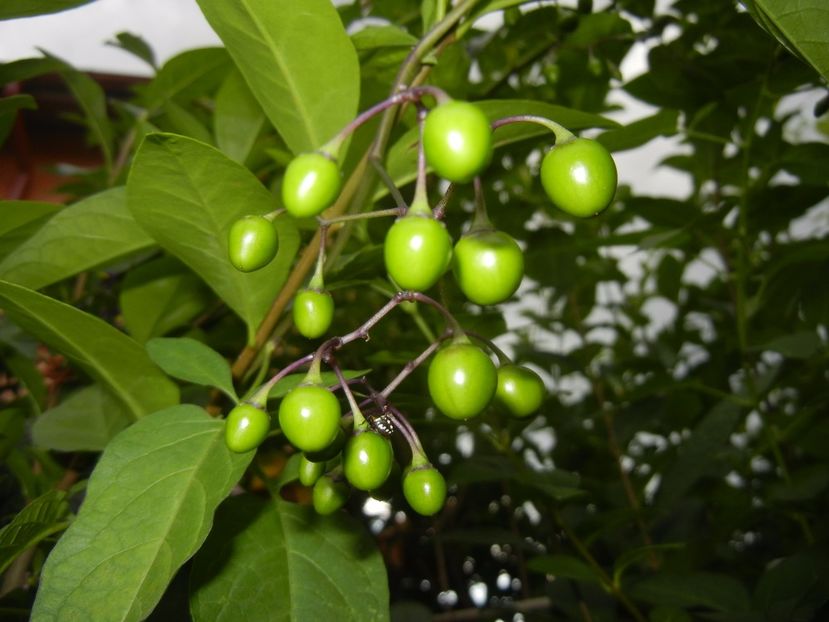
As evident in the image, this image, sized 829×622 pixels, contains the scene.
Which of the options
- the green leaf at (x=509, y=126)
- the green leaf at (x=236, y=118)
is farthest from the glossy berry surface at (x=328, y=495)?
the green leaf at (x=236, y=118)

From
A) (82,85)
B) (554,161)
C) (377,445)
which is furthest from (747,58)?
(82,85)

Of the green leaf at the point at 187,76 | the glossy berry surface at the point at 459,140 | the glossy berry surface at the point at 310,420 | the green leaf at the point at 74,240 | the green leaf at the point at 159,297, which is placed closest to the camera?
the glossy berry surface at the point at 459,140

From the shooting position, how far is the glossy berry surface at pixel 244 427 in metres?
0.55

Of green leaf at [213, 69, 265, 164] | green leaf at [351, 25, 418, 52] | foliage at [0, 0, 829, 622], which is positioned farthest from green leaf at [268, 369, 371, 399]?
green leaf at [213, 69, 265, 164]

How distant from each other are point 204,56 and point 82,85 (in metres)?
0.21

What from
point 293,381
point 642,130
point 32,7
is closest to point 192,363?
point 293,381

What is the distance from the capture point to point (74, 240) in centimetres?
75

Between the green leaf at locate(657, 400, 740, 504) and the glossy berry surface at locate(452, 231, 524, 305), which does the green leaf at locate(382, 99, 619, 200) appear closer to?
the glossy berry surface at locate(452, 231, 524, 305)

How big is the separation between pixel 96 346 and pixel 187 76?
64 cm

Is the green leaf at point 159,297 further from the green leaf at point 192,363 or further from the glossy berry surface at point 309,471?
the glossy berry surface at point 309,471

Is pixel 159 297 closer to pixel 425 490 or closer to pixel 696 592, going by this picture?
pixel 425 490

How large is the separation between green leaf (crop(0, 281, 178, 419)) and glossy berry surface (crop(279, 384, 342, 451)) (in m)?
0.25

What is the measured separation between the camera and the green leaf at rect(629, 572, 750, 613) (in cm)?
98

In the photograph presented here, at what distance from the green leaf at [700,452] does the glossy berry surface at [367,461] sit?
2.74 ft
